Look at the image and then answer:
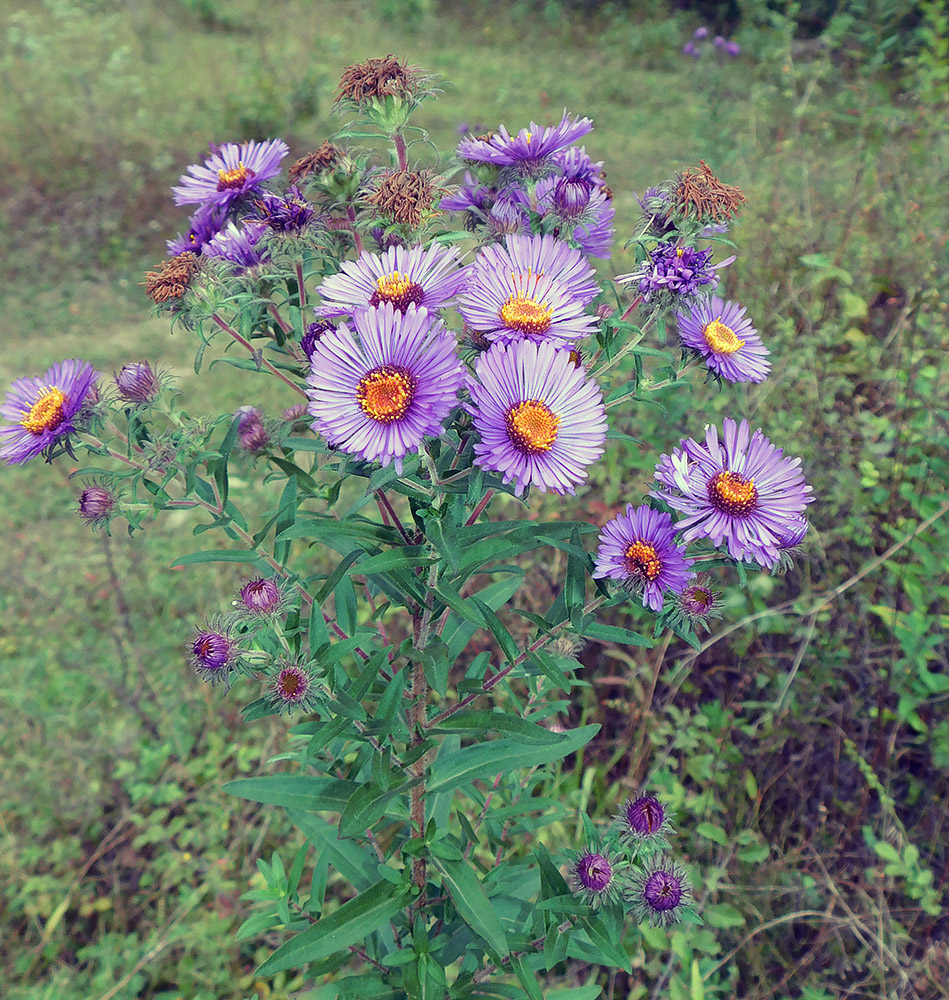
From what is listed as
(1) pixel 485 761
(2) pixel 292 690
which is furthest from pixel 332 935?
(2) pixel 292 690

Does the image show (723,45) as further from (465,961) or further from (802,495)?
(465,961)

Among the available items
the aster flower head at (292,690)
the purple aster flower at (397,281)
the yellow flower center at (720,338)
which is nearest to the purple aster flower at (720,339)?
the yellow flower center at (720,338)

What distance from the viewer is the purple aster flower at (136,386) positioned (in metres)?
1.30

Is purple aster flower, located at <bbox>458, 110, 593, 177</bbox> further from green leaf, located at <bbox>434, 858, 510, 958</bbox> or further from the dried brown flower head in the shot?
green leaf, located at <bbox>434, 858, 510, 958</bbox>

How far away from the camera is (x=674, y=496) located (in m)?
1.13

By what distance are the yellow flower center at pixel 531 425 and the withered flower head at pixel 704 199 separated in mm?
369

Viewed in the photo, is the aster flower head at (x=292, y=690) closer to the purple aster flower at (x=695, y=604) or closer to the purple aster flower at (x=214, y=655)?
the purple aster flower at (x=214, y=655)

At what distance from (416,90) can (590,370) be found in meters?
0.50

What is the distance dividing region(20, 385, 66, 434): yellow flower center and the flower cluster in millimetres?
1111

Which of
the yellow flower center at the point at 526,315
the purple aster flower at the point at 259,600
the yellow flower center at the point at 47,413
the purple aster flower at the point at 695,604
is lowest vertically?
the purple aster flower at the point at 259,600

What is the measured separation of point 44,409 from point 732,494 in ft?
3.57

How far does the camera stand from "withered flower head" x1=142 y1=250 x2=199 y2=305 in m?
1.24

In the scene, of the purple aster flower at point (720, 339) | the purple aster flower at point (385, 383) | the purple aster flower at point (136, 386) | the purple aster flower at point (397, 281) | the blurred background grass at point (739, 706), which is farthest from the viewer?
the blurred background grass at point (739, 706)

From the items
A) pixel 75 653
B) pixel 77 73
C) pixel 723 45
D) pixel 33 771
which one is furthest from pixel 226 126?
pixel 33 771
